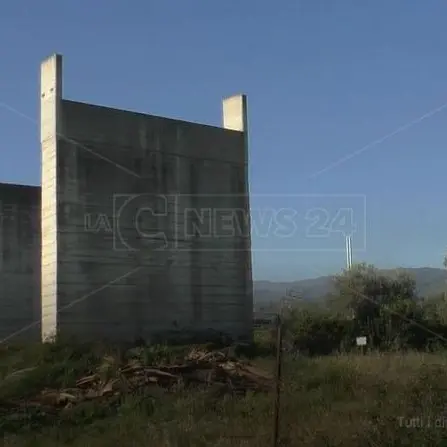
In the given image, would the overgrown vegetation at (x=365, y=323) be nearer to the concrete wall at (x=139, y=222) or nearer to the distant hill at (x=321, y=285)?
the distant hill at (x=321, y=285)

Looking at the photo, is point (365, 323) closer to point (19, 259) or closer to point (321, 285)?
point (321, 285)

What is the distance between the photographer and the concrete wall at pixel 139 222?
15889 mm

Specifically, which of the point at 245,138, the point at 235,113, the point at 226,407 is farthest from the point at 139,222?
the point at 226,407

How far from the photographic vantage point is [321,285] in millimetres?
30094

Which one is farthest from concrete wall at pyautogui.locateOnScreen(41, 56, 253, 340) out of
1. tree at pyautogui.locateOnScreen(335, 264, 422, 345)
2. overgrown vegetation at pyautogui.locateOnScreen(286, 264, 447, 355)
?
tree at pyautogui.locateOnScreen(335, 264, 422, 345)

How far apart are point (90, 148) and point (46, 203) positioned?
168 centimetres

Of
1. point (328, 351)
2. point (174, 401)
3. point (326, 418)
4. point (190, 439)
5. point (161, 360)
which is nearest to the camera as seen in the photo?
point (190, 439)

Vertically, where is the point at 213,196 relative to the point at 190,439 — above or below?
above

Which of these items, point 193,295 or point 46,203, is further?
point 193,295

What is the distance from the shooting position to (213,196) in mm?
18984

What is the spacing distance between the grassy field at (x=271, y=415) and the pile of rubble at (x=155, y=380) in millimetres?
419

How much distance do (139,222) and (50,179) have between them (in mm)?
2544

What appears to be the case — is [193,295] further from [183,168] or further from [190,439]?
[190,439]

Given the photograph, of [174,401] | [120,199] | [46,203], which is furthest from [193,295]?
[174,401]
